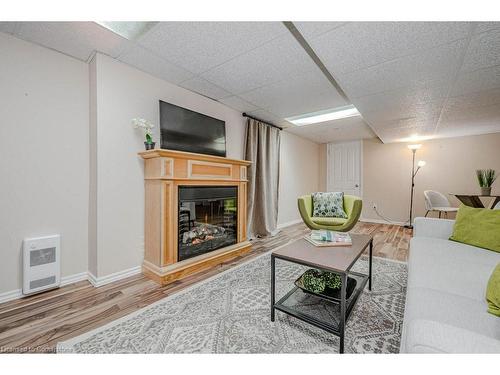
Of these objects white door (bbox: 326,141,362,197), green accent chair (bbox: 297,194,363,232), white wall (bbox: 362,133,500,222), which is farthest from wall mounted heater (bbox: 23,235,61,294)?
white wall (bbox: 362,133,500,222)

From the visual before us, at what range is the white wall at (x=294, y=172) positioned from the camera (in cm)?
486

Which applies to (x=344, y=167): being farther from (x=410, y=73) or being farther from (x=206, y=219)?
(x=206, y=219)

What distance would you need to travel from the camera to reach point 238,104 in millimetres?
3264

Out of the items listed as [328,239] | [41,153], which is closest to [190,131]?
[41,153]

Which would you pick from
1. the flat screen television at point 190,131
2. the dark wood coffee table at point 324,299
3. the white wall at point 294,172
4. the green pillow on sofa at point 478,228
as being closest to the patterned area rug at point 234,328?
the dark wood coffee table at point 324,299

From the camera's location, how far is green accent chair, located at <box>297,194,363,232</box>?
10.2 feet

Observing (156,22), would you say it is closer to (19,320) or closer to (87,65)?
(87,65)

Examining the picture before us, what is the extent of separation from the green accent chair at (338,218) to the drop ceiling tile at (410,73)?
1559 mm

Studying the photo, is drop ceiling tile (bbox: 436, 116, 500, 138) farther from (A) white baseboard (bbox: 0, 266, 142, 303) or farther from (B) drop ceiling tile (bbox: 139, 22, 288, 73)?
(A) white baseboard (bbox: 0, 266, 142, 303)

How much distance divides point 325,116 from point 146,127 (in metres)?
3.08

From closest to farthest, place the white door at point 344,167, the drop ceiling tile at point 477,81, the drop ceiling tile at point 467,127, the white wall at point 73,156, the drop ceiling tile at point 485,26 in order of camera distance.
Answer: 1. the drop ceiling tile at point 485,26
2. the white wall at point 73,156
3. the drop ceiling tile at point 477,81
4. the drop ceiling tile at point 467,127
5. the white door at point 344,167

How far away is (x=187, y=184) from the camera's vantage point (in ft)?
7.88

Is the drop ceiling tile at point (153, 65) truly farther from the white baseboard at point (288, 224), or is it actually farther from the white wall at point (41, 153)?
the white baseboard at point (288, 224)

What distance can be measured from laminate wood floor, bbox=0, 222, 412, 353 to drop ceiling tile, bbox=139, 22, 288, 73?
85.9 inches
